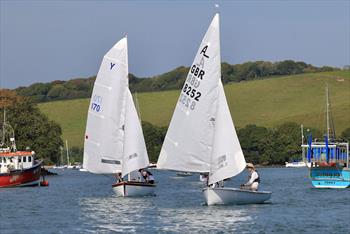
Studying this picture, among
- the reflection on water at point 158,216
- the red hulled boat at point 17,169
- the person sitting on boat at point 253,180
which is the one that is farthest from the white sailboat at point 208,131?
the red hulled boat at point 17,169

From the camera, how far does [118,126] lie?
232ft

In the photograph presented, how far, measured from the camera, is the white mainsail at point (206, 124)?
55281 millimetres

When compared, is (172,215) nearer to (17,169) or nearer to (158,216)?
(158,216)

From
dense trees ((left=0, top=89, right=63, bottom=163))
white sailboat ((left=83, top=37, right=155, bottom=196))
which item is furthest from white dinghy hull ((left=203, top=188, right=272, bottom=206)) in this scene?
dense trees ((left=0, top=89, right=63, bottom=163))

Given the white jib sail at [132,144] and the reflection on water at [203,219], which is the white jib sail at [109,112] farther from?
the reflection on water at [203,219]

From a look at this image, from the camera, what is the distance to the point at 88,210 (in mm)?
61438

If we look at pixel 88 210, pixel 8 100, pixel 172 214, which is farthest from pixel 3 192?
pixel 8 100

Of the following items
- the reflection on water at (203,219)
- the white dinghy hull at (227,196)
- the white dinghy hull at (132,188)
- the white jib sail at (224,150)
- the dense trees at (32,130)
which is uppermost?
the dense trees at (32,130)

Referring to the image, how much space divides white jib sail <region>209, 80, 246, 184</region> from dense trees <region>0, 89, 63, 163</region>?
97.3 meters

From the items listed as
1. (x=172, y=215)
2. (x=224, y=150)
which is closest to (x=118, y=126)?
(x=172, y=215)

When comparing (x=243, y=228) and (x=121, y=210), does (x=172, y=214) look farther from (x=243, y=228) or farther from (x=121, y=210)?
(x=243, y=228)

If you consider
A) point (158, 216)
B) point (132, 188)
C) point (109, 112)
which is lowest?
point (158, 216)

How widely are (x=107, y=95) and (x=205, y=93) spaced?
15922mm

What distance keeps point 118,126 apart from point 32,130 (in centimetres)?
8510
